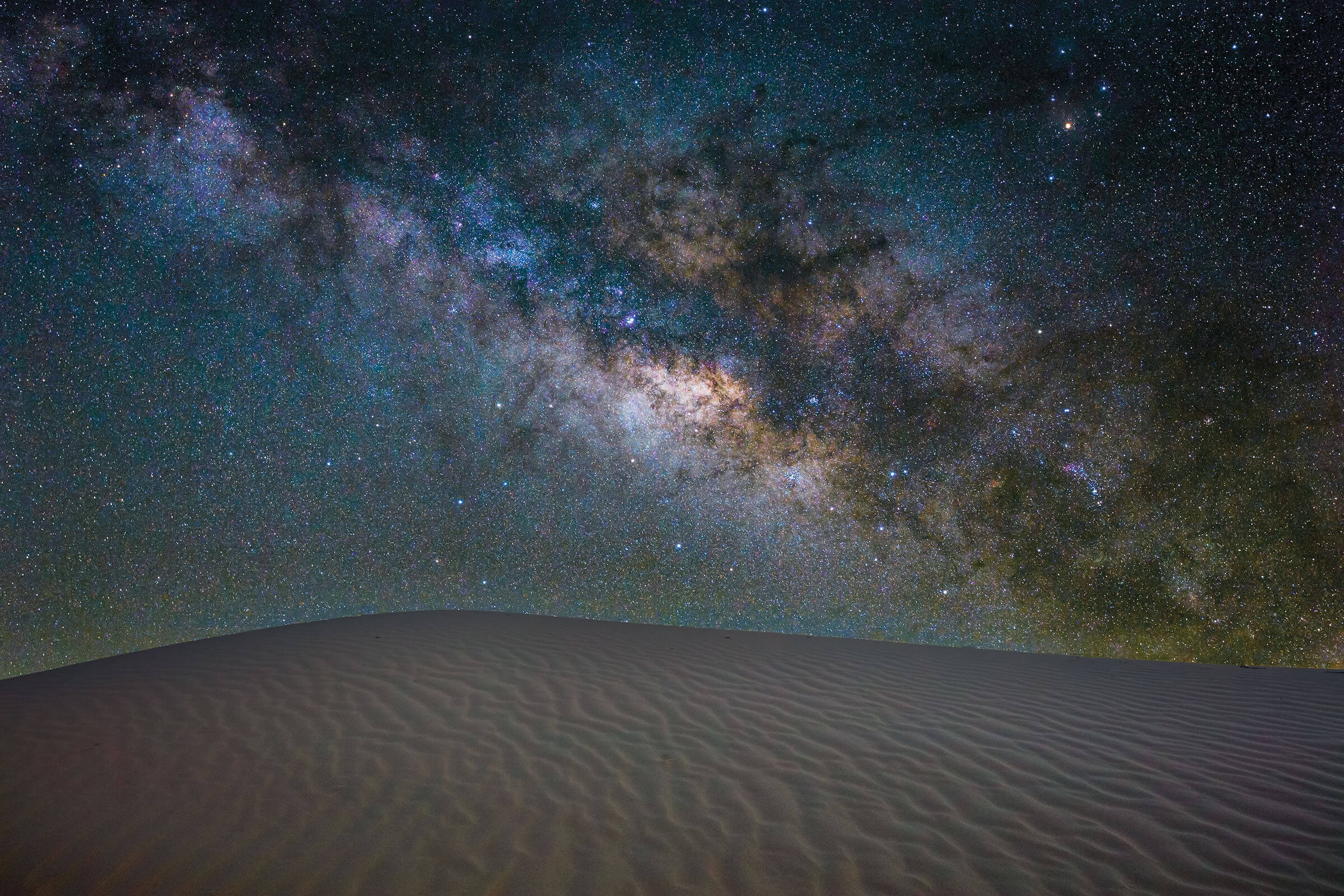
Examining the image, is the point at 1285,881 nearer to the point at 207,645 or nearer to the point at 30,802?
the point at 30,802

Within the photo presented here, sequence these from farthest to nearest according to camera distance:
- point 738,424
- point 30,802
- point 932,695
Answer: point 738,424
point 932,695
point 30,802

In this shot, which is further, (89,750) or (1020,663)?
(1020,663)

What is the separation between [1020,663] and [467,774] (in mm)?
7197

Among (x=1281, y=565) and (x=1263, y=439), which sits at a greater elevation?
(x=1263, y=439)

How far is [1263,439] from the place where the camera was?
337 inches

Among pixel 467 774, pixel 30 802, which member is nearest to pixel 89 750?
pixel 30 802

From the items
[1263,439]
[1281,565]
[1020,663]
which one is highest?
[1263,439]

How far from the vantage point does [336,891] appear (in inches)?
117

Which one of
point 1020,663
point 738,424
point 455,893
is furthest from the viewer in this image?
point 738,424

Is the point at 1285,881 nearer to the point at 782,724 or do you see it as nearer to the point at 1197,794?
the point at 1197,794

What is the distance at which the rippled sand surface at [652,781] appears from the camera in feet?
10.3

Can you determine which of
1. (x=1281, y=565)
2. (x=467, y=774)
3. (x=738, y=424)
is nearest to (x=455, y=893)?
(x=467, y=774)

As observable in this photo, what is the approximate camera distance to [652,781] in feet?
13.7

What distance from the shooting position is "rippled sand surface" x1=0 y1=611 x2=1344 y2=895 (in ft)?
10.3
